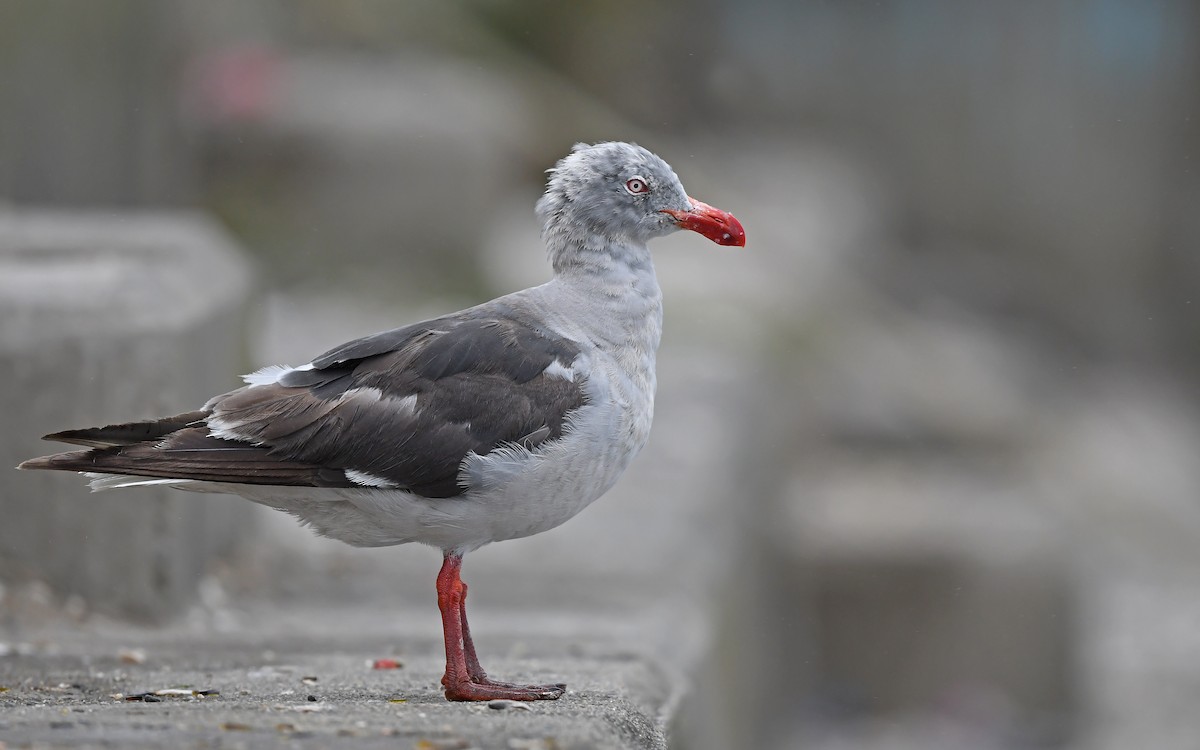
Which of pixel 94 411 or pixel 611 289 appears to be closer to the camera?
pixel 611 289

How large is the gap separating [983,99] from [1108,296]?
3.92m

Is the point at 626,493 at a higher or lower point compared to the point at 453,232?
lower

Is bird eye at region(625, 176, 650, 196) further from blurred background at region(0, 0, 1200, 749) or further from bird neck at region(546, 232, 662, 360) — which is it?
blurred background at region(0, 0, 1200, 749)

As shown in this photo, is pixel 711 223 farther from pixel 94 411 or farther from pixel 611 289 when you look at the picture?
pixel 94 411

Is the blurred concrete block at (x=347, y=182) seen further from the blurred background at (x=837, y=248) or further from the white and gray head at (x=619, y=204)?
the white and gray head at (x=619, y=204)

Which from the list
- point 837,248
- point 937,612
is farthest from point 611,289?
point 837,248

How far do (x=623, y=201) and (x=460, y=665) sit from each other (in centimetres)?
143

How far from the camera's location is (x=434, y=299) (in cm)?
1304

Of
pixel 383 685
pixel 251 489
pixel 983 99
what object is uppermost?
pixel 983 99

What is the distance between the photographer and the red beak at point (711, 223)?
462cm

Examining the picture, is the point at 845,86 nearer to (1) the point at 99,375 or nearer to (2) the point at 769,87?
(2) the point at 769,87

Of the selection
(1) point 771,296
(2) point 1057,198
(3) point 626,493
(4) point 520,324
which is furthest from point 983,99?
(4) point 520,324

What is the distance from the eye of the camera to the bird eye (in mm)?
4586

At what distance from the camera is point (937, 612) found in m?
11.6
